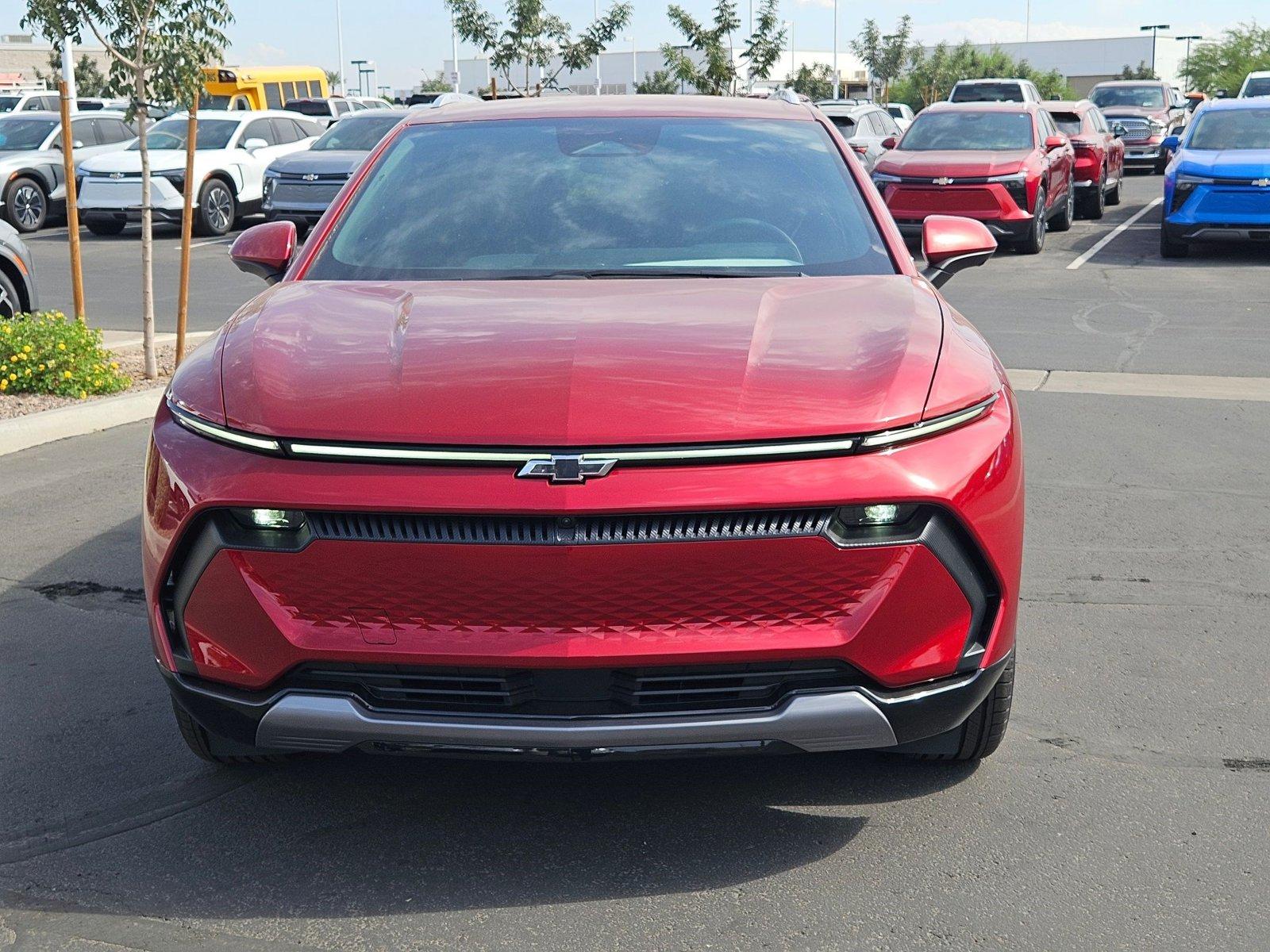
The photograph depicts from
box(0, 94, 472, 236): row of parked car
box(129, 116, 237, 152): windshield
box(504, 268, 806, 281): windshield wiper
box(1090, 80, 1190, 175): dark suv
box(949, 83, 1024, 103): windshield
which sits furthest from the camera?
box(1090, 80, 1190, 175): dark suv

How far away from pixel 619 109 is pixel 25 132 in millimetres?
21068

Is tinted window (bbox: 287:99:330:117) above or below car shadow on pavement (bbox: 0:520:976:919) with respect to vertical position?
above

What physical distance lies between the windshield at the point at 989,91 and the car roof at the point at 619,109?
77.8 ft

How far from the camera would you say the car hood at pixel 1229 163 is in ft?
50.0

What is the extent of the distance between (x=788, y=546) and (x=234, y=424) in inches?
45.1

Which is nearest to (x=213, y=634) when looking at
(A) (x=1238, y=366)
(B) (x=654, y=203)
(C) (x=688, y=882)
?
(C) (x=688, y=882)

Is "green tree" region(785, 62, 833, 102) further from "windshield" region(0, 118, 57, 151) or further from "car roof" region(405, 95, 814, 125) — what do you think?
"car roof" region(405, 95, 814, 125)

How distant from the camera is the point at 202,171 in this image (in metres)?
21.3

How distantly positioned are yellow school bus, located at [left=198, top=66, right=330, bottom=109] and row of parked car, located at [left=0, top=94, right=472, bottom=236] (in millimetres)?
13512

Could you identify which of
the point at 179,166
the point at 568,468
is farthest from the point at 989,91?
the point at 568,468

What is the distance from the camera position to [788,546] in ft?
9.24

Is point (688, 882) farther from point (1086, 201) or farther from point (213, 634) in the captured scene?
point (1086, 201)

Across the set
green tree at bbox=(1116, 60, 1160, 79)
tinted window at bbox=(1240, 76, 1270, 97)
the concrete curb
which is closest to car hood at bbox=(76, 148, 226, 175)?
the concrete curb

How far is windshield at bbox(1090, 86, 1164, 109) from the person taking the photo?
3350cm
